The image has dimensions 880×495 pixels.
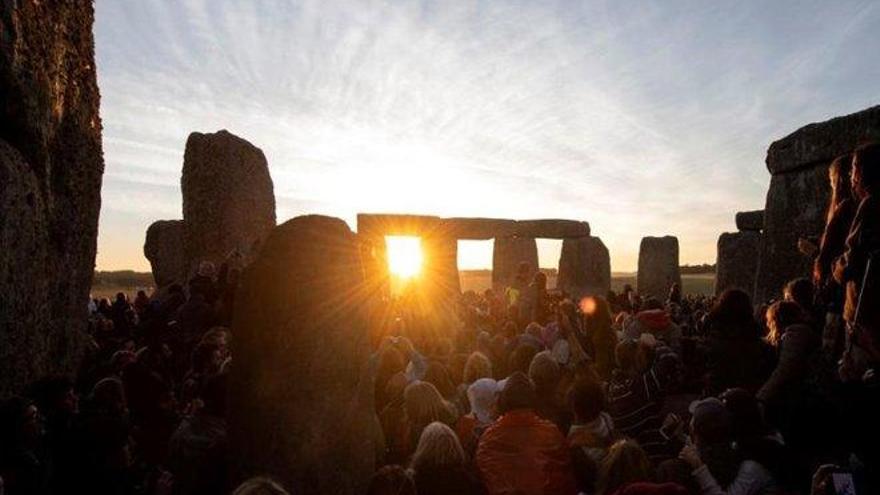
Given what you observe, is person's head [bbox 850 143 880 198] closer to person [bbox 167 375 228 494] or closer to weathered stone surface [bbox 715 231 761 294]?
person [bbox 167 375 228 494]

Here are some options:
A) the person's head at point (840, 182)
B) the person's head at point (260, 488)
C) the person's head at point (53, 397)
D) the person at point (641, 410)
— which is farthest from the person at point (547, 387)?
the person's head at point (53, 397)

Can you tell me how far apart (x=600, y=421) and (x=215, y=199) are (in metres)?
9.39

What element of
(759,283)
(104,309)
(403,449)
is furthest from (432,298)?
(403,449)

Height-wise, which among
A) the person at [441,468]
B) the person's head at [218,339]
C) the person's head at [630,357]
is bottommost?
the person at [441,468]

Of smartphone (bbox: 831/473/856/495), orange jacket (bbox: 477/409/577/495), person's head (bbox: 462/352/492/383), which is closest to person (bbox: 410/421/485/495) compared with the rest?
orange jacket (bbox: 477/409/577/495)

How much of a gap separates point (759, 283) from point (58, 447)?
24.3 feet

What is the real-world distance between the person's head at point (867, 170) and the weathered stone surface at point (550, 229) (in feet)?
65.8

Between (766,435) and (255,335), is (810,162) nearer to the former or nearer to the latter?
(766,435)

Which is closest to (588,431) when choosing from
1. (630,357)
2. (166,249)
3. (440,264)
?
(630,357)

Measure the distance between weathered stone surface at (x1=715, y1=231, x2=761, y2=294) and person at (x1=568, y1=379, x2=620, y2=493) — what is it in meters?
12.1

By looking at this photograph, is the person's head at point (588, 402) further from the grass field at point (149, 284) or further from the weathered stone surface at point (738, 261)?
the grass field at point (149, 284)

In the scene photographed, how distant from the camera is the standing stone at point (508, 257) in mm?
25125

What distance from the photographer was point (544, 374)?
199 inches

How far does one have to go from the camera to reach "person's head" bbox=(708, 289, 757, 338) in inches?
178
